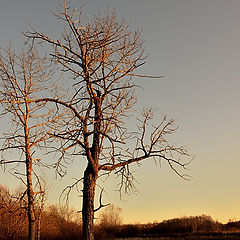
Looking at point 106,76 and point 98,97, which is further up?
point 106,76

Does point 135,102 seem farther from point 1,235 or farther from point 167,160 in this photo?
point 1,235

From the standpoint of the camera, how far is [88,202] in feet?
19.8

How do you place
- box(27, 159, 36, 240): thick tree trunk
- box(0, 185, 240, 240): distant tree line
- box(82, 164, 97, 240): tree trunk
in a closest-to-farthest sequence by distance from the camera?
1. box(82, 164, 97, 240): tree trunk
2. box(27, 159, 36, 240): thick tree trunk
3. box(0, 185, 240, 240): distant tree line

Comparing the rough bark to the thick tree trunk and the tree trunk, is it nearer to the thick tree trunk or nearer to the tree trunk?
the thick tree trunk

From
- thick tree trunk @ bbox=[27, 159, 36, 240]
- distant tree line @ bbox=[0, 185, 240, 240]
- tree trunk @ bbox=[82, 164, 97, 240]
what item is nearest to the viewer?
tree trunk @ bbox=[82, 164, 97, 240]

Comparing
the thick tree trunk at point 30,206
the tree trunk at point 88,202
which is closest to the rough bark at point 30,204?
the thick tree trunk at point 30,206

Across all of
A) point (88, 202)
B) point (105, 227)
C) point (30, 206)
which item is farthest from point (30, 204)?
point (105, 227)

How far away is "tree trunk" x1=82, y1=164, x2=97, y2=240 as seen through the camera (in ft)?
19.5

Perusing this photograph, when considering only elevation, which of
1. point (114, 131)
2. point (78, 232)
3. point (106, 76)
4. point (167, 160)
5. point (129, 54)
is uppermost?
point (129, 54)

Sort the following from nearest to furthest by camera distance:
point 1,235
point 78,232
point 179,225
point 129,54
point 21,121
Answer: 1. point 129,54
2. point 21,121
3. point 179,225
4. point 1,235
5. point 78,232

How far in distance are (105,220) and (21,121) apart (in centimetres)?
1966

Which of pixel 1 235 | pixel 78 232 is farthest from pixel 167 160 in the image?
pixel 78 232

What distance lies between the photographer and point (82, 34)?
6.79 m

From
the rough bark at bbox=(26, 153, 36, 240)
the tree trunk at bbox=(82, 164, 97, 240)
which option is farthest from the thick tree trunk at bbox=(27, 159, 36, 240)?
the tree trunk at bbox=(82, 164, 97, 240)
